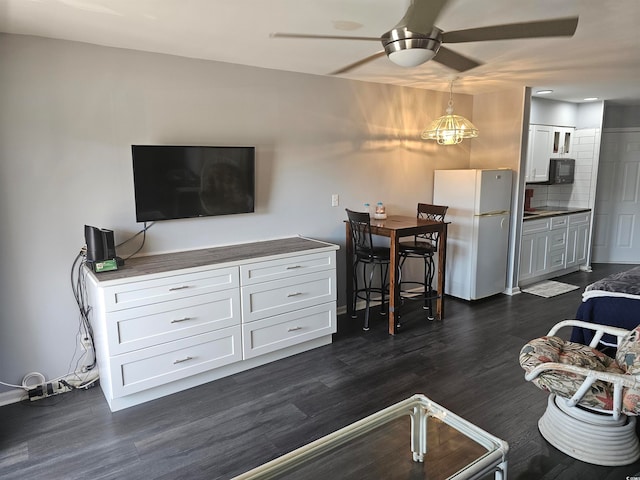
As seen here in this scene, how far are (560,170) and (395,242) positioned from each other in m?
3.52

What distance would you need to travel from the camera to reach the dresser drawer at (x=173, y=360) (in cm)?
271

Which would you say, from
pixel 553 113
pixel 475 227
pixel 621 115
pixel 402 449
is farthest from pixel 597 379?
pixel 621 115

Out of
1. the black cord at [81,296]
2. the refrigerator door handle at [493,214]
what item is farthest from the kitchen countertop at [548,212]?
the black cord at [81,296]

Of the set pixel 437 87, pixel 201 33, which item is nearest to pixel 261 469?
pixel 201 33

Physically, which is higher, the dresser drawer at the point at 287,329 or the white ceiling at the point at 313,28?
the white ceiling at the point at 313,28

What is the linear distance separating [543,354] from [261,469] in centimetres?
159

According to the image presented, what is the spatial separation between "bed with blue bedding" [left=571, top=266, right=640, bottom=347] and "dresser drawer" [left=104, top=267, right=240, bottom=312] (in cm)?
235

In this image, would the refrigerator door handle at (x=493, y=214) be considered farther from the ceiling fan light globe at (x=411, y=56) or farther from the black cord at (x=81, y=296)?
the black cord at (x=81, y=296)

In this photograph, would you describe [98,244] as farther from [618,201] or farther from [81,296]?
[618,201]

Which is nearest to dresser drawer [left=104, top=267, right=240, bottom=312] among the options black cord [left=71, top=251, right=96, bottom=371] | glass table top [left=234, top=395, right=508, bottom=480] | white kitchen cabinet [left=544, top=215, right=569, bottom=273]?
black cord [left=71, top=251, right=96, bottom=371]

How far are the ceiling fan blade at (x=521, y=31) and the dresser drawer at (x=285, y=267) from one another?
1.89m

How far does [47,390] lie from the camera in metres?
2.93

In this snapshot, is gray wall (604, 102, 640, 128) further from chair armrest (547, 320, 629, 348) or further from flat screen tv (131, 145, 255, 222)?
flat screen tv (131, 145, 255, 222)

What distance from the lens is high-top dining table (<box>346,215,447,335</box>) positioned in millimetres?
3797
